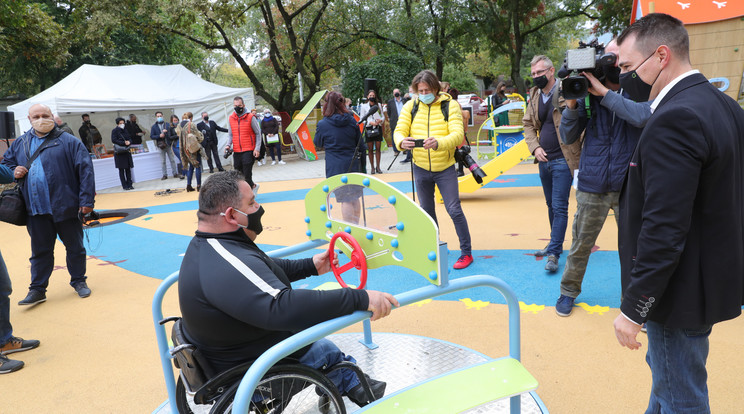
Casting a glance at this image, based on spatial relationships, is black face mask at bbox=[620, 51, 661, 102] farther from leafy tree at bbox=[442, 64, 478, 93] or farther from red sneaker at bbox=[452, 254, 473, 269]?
leafy tree at bbox=[442, 64, 478, 93]

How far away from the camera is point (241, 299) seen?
5.94 feet

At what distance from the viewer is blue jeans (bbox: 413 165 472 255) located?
4.62m

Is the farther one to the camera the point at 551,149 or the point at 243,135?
the point at 243,135

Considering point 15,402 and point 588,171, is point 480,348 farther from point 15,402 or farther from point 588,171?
point 15,402

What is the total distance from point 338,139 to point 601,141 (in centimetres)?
338

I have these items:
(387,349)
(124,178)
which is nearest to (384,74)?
(124,178)

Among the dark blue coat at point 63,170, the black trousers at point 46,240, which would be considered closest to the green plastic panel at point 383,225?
the dark blue coat at point 63,170

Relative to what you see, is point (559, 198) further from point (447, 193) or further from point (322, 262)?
point (322, 262)

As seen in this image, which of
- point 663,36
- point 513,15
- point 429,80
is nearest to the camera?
point 663,36

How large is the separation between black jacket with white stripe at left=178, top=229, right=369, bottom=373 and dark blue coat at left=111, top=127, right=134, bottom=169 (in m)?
12.0

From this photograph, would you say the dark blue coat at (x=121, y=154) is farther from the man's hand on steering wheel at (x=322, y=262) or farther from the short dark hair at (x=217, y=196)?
the short dark hair at (x=217, y=196)

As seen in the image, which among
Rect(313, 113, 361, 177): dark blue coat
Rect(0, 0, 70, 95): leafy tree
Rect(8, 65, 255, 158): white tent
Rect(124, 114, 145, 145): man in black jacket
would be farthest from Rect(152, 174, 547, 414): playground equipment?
Rect(0, 0, 70, 95): leafy tree

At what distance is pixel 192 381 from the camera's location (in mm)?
1981

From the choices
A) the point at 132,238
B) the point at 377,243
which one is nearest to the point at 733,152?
the point at 377,243
